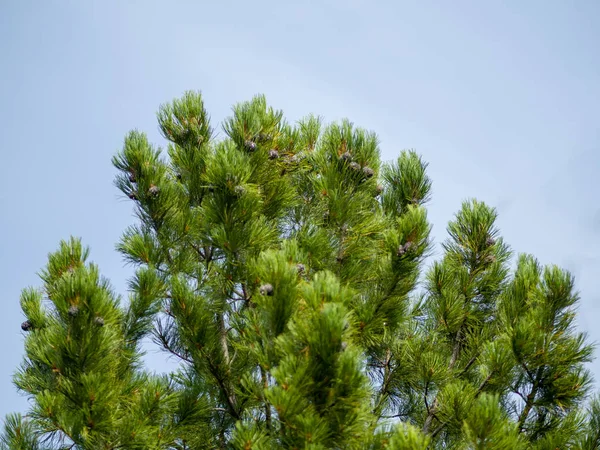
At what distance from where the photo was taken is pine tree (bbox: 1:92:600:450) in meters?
4.51

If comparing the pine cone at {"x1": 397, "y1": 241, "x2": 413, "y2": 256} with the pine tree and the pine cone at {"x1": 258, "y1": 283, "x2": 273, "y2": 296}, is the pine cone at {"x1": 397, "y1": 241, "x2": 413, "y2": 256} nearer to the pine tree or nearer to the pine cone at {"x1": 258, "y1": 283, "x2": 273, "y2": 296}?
the pine tree

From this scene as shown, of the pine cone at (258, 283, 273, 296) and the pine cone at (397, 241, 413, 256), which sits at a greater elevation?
the pine cone at (397, 241, 413, 256)

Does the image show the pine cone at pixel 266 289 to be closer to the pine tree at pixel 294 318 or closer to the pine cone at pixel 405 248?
the pine tree at pixel 294 318

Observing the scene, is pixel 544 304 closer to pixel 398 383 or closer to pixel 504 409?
pixel 504 409

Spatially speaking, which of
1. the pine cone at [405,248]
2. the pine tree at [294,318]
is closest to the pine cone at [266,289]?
the pine tree at [294,318]

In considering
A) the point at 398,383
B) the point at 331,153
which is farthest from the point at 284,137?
the point at 398,383

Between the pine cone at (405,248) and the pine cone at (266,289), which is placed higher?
the pine cone at (405,248)

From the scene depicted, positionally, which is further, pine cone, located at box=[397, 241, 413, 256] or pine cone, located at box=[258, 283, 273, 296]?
pine cone, located at box=[397, 241, 413, 256]

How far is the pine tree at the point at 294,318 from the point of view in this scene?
451 cm

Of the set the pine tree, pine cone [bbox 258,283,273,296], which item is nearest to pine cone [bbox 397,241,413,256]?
the pine tree

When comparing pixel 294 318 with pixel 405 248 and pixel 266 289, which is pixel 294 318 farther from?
pixel 405 248

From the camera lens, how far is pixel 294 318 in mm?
4566

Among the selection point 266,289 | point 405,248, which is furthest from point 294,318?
point 405,248

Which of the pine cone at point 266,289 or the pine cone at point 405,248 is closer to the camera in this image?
the pine cone at point 266,289
